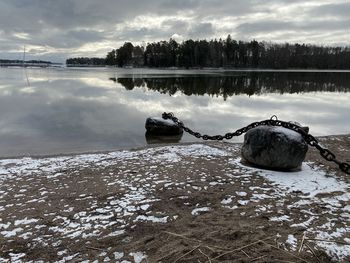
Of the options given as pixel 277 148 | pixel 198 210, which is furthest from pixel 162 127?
pixel 198 210

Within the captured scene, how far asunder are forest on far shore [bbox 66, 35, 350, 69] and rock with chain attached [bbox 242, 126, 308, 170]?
119611mm

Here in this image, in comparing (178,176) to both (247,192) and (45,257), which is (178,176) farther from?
(45,257)

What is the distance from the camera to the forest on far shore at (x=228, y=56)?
126 meters

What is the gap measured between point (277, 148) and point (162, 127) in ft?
22.8

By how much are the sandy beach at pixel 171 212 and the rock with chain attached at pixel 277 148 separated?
287 mm

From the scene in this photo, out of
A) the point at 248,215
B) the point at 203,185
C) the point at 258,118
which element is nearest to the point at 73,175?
the point at 203,185

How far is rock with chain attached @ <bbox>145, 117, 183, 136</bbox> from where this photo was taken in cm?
1367

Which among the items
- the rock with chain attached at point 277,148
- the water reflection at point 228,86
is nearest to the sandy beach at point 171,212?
the rock with chain attached at point 277,148

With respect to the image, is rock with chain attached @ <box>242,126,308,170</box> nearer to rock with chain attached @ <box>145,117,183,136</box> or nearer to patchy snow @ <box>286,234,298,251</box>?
patchy snow @ <box>286,234,298,251</box>

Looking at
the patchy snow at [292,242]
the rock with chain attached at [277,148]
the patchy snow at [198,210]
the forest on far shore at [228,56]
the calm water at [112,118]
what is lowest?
the calm water at [112,118]

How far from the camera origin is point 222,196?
5898 millimetres

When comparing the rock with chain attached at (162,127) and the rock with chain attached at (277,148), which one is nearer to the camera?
the rock with chain attached at (277,148)

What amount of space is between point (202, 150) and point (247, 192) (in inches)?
145

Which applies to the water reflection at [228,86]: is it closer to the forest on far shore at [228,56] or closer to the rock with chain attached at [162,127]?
the rock with chain attached at [162,127]
